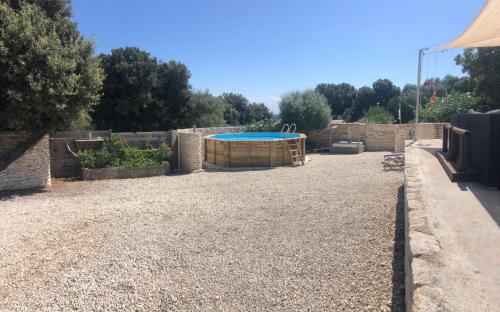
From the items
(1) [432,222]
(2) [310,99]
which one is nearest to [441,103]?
(2) [310,99]

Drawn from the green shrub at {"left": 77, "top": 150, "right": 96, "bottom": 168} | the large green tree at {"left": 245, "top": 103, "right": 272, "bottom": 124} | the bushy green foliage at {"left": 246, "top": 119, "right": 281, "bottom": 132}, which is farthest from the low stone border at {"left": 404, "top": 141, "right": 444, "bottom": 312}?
the large green tree at {"left": 245, "top": 103, "right": 272, "bottom": 124}

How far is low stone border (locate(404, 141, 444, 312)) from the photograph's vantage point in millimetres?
2416

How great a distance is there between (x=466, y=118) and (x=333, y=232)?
2.87 metres

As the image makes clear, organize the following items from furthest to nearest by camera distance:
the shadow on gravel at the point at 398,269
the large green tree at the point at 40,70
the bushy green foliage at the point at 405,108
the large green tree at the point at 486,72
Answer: the bushy green foliage at the point at 405,108 → the large green tree at the point at 486,72 → the large green tree at the point at 40,70 → the shadow on gravel at the point at 398,269

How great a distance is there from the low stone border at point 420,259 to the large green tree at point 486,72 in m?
13.8

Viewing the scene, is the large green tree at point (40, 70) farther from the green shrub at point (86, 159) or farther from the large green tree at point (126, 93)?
the large green tree at point (126, 93)

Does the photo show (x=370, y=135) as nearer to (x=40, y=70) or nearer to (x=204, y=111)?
(x=204, y=111)

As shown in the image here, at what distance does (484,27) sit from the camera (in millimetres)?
6688

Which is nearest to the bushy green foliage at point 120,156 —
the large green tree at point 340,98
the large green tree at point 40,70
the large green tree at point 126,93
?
the large green tree at point 40,70

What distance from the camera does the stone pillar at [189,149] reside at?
1259cm

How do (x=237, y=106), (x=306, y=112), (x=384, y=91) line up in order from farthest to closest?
(x=237, y=106)
(x=384, y=91)
(x=306, y=112)

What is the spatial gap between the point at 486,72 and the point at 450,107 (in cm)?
267

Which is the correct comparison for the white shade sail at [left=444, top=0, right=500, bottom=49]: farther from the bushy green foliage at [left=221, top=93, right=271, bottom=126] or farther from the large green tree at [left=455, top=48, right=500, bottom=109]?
the bushy green foliage at [left=221, top=93, right=271, bottom=126]

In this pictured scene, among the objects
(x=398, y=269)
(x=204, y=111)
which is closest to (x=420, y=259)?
(x=398, y=269)
